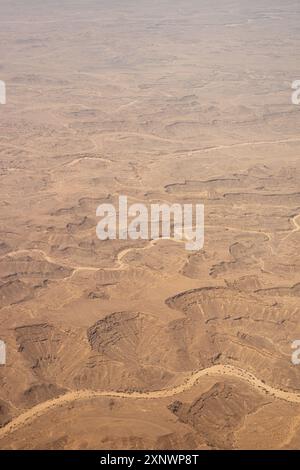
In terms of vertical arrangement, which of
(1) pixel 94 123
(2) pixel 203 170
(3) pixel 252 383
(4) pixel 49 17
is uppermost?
(4) pixel 49 17

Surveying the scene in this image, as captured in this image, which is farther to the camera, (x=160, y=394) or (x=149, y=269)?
(x=149, y=269)

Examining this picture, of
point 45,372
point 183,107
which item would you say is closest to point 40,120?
point 183,107

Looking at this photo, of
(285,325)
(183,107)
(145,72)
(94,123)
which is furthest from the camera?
(145,72)

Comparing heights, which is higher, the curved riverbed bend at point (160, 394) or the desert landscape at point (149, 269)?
the desert landscape at point (149, 269)

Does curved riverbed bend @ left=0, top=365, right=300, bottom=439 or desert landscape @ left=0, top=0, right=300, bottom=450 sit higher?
desert landscape @ left=0, top=0, right=300, bottom=450

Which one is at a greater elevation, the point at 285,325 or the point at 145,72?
the point at 145,72

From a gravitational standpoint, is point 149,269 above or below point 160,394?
above

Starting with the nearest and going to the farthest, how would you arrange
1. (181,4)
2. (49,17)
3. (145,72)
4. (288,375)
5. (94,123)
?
(288,375), (94,123), (145,72), (49,17), (181,4)
